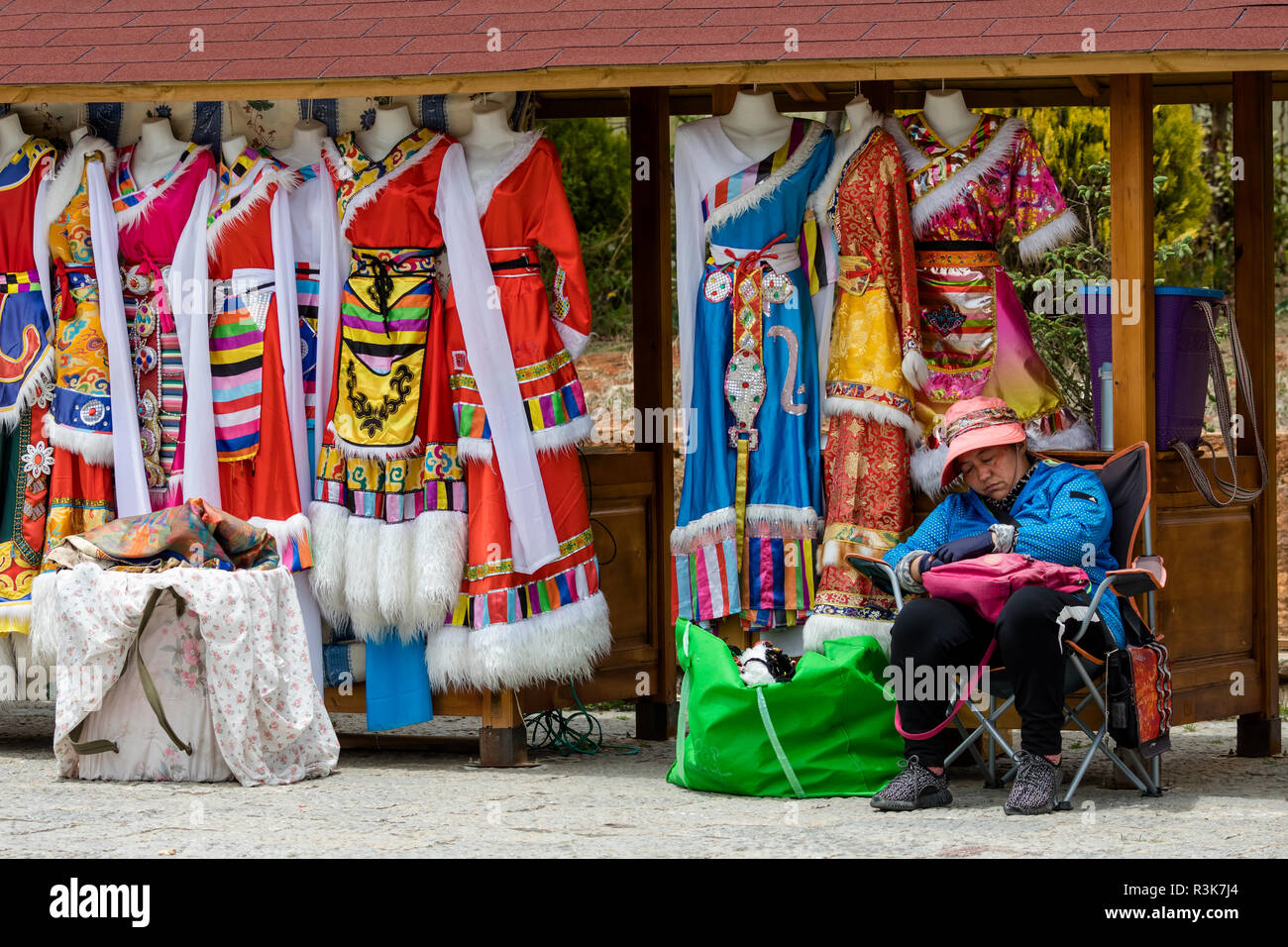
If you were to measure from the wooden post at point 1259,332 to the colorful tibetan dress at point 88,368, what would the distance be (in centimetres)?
408

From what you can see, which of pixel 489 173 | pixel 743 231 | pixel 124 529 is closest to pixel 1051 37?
pixel 743 231

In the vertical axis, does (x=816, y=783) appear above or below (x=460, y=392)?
below

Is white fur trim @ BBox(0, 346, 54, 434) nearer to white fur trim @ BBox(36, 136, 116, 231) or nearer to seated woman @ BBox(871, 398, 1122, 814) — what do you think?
white fur trim @ BBox(36, 136, 116, 231)

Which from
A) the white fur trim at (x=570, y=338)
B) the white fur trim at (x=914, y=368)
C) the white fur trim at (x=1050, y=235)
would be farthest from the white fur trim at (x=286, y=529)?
the white fur trim at (x=1050, y=235)

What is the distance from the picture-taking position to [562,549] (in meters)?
6.28

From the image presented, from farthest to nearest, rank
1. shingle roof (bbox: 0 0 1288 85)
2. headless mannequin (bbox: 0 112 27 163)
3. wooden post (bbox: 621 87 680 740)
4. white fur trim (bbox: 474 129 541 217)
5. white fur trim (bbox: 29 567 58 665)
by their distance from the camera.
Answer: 1. wooden post (bbox: 621 87 680 740)
2. headless mannequin (bbox: 0 112 27 163)
3. white fur trim (bbox: 474 129 541 217)
4. white fur trim (bbox: 29 567 58 665)
5. shingle roof (bbox: 0 0 1288 85)

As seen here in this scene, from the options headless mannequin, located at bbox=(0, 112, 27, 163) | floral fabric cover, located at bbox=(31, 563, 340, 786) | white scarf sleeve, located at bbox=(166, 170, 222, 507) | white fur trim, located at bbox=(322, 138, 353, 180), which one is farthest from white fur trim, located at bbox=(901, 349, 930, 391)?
headless mannequin, located at bbox=(0, 112, 27, 163)

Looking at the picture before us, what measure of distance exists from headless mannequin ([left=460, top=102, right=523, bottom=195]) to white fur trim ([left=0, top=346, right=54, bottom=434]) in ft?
5.54

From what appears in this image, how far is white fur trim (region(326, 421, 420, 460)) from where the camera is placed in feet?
20.4

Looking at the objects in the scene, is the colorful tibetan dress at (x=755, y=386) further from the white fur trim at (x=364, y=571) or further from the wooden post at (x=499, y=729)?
the white fur trim at (x=364, y=571)

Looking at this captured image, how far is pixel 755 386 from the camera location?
20.3ft

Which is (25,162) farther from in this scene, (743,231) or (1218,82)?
(1218,82)

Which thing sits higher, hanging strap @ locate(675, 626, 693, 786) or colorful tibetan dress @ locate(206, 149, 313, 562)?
colorful tibetan dress @ locate(206, 149, 313, 562)

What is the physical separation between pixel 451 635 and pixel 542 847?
61.0 inches
